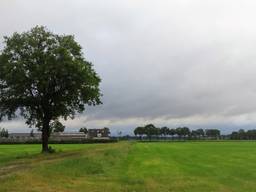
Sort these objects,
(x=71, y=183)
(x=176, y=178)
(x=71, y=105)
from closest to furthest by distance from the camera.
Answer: (x=71, y=183) < (x=176, y=178) < (x=71, y=105)

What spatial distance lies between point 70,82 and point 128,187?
3914 centimetres

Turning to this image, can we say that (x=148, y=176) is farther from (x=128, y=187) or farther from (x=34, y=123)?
(x=34, y=123)

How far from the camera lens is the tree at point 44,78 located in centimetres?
Result: 5956

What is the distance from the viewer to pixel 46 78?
59.4 m

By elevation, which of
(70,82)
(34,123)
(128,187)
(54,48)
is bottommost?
(128,187)

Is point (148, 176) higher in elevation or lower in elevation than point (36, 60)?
lower

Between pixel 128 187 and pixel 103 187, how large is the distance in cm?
109

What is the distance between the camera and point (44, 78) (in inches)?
2331

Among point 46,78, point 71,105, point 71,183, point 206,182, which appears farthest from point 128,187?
point 71,105

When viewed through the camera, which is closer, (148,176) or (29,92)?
(148,176)

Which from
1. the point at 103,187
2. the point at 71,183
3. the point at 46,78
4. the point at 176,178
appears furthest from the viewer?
the point at 46,78

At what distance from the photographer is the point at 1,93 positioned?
61.5 metres

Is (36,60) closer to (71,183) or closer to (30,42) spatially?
(30,42)

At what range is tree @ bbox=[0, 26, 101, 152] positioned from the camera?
195ft
